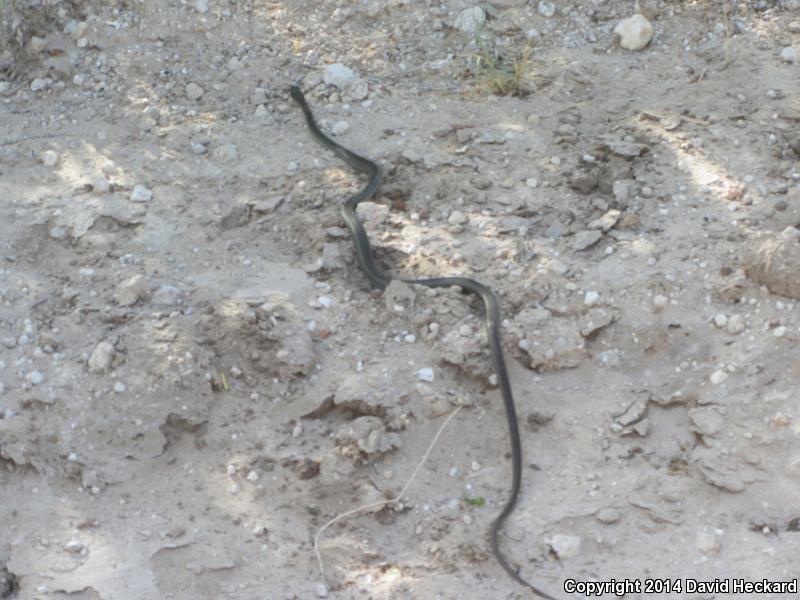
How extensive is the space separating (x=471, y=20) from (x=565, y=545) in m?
3.38

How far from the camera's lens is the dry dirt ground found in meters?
3.99

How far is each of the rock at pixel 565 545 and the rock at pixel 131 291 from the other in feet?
6.48

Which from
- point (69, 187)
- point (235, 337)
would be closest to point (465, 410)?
point (235, 337)

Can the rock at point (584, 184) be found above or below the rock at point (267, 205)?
above

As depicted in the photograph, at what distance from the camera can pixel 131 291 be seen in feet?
15.4

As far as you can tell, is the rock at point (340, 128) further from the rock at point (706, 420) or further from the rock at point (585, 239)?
the rock at point (706, 420)

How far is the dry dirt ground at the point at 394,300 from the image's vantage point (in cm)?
399

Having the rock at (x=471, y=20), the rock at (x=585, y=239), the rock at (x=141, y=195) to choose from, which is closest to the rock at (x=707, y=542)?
the rock at (x=585, y=239)

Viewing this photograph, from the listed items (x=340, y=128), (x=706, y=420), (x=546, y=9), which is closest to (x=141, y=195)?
(x=340, y=128)

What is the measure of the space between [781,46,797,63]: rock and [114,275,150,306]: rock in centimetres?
343

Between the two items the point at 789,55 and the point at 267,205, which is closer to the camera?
the point at 267,205

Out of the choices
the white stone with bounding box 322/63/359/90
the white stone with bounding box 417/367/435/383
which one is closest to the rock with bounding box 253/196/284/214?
the white stone with bounding box 322/63/359/90

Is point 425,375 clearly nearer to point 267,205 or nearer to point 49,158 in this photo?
point 267,205

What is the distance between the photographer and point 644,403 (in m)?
4.35
